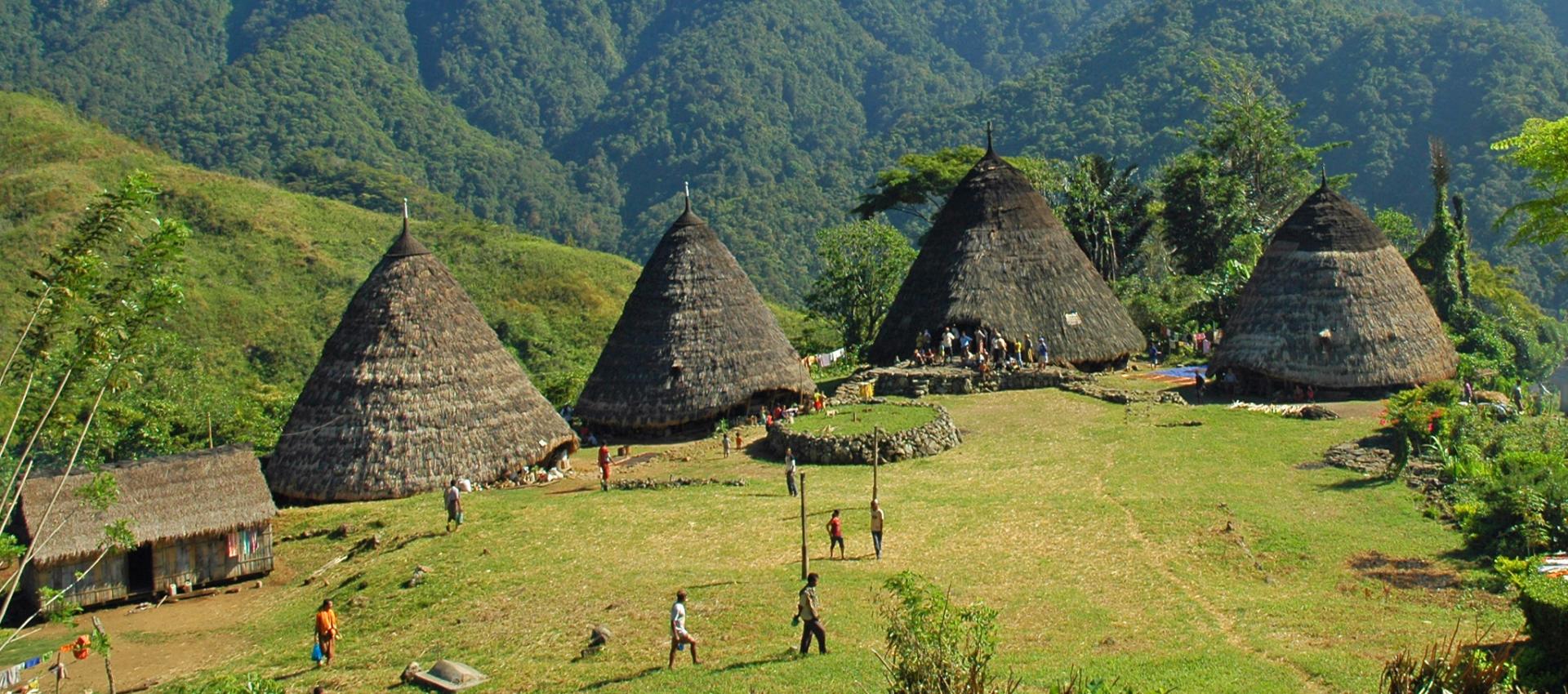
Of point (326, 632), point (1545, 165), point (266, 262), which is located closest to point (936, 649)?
point (326, 632)

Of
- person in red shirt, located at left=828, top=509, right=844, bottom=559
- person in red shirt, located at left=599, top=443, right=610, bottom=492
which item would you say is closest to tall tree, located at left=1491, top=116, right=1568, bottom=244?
person in red shirt, located at left=828, top=509, right=844, bottom=559

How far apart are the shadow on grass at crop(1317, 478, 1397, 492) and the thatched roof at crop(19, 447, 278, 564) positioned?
1653cm

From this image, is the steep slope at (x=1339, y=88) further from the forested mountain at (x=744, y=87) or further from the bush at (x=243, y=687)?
the bush at (x=243, y=687)

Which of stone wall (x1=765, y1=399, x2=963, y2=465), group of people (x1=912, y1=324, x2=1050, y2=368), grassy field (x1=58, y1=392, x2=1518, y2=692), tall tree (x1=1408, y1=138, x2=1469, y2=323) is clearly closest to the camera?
grassy field (x1=58, y1=392, x2=1518, y2=692)

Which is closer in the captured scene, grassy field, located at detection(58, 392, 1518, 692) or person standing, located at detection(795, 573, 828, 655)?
person standing, located at detection(795, 573, 828, 655)

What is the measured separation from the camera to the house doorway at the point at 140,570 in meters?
19.9

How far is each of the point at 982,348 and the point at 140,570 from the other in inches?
741

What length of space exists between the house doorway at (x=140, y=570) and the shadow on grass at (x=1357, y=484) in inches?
710

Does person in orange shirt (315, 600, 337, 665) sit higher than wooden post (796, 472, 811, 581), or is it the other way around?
wooden post (796, 472, 811, 581)

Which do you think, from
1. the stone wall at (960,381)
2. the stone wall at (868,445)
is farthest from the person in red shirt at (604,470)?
the stone wall at (960,381)

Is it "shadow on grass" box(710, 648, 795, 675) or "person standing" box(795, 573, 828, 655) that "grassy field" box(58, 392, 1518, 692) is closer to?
"shadow on grass" box(710, 648, 795, 675)

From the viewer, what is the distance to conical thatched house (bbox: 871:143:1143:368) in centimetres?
3231

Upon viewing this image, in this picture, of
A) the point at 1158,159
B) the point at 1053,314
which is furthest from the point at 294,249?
the point at 1158,159

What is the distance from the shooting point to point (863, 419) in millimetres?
26297
